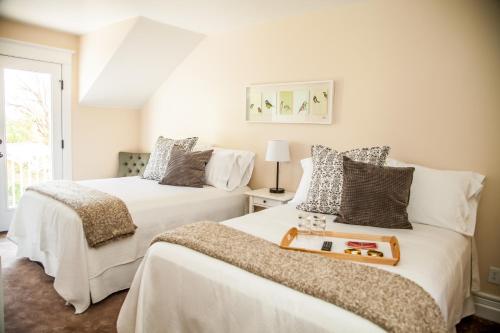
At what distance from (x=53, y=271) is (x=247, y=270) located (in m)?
1.95

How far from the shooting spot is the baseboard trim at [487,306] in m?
2.46

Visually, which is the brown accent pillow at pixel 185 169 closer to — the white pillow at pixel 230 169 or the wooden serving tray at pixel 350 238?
the white pillow at pixel 230 169

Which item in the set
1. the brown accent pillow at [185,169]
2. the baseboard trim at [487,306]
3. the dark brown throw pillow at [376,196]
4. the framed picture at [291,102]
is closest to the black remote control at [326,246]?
the dark brown throw pillow at [376,196]

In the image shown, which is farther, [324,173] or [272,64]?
[272,64]

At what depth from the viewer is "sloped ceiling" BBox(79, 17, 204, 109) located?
3.72 metres

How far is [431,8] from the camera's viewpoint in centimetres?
260

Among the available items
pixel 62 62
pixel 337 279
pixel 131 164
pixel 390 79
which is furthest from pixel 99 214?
pixel 62 62

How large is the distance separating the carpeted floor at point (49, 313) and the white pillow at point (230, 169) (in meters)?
1.36

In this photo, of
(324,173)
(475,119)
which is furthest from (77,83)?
(475,119)

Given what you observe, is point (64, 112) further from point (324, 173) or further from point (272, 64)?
point (324, 173)

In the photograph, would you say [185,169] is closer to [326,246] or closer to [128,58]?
[128,58]

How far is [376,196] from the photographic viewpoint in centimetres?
226

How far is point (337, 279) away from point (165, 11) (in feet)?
9.41

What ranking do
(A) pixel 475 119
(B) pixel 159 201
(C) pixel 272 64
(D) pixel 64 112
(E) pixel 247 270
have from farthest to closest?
(D) pixel 64 112 → (C) pixel 272 64 → (B) pixel 159 201 → (A) pixel 475 119 → (E) pixel 247 270
